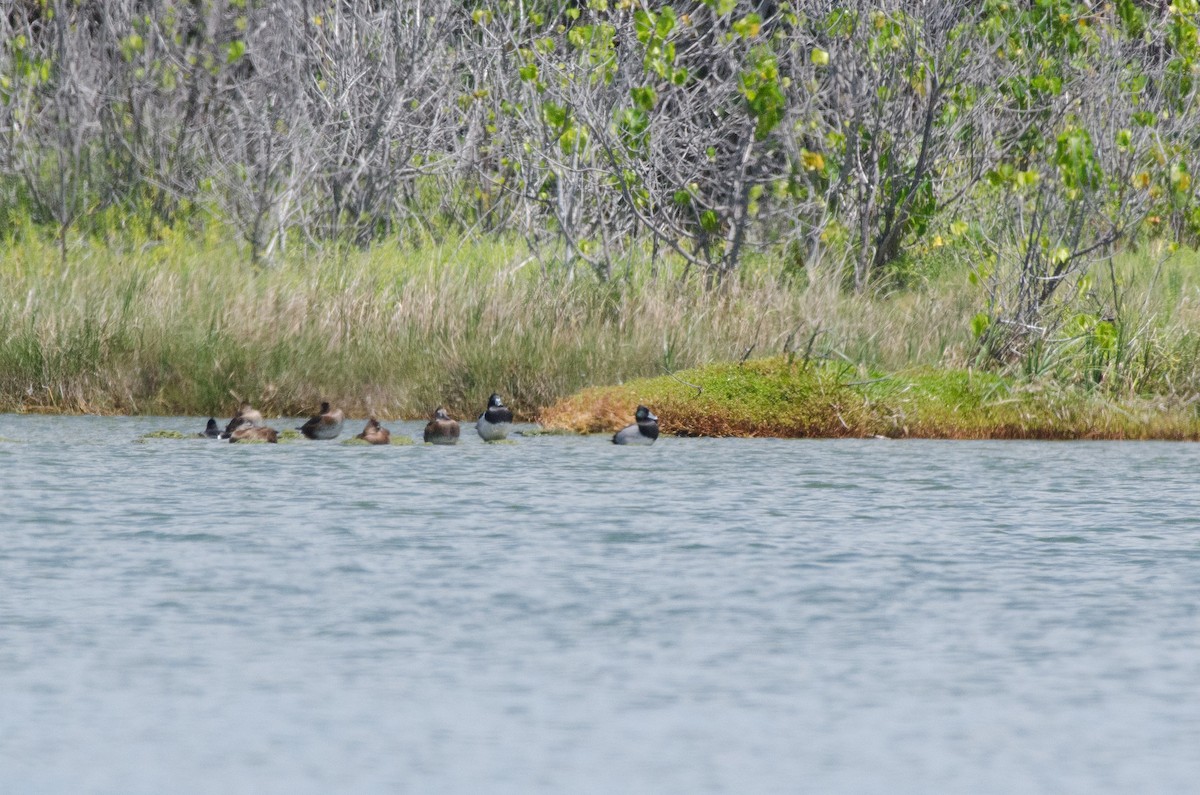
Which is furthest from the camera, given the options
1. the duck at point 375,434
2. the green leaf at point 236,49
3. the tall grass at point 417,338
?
the green leaf at point 236,49

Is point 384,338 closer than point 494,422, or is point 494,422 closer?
point 494,422

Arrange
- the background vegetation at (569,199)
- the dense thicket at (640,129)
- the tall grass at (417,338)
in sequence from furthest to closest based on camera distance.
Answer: the dense thicket at (640,129) < the background vegetation at (569,199) < the tall grass at (417,338)

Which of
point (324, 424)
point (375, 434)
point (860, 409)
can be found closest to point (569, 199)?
point (860, 409)

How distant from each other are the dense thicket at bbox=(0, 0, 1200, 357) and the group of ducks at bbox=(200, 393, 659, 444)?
3422 mm

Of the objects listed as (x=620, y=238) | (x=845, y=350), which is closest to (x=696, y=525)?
(x=845, y=350)

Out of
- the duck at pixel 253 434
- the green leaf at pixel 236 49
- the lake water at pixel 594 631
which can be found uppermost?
the green leaf at pixel 236 49

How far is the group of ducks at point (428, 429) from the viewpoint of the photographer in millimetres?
13727

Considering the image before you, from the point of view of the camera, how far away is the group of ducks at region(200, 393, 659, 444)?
13.7 m

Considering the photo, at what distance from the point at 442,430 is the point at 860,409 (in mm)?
3350

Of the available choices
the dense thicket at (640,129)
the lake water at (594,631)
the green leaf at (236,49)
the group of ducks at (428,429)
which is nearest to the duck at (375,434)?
the group of ducks at (428,429)

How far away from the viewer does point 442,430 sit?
45.1 feet

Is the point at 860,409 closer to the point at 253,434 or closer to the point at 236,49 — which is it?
the point at 253,434

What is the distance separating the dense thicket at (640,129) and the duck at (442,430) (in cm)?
458

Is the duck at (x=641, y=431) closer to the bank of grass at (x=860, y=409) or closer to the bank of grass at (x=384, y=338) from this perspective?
the bank of grass at (x=860, y=409)
